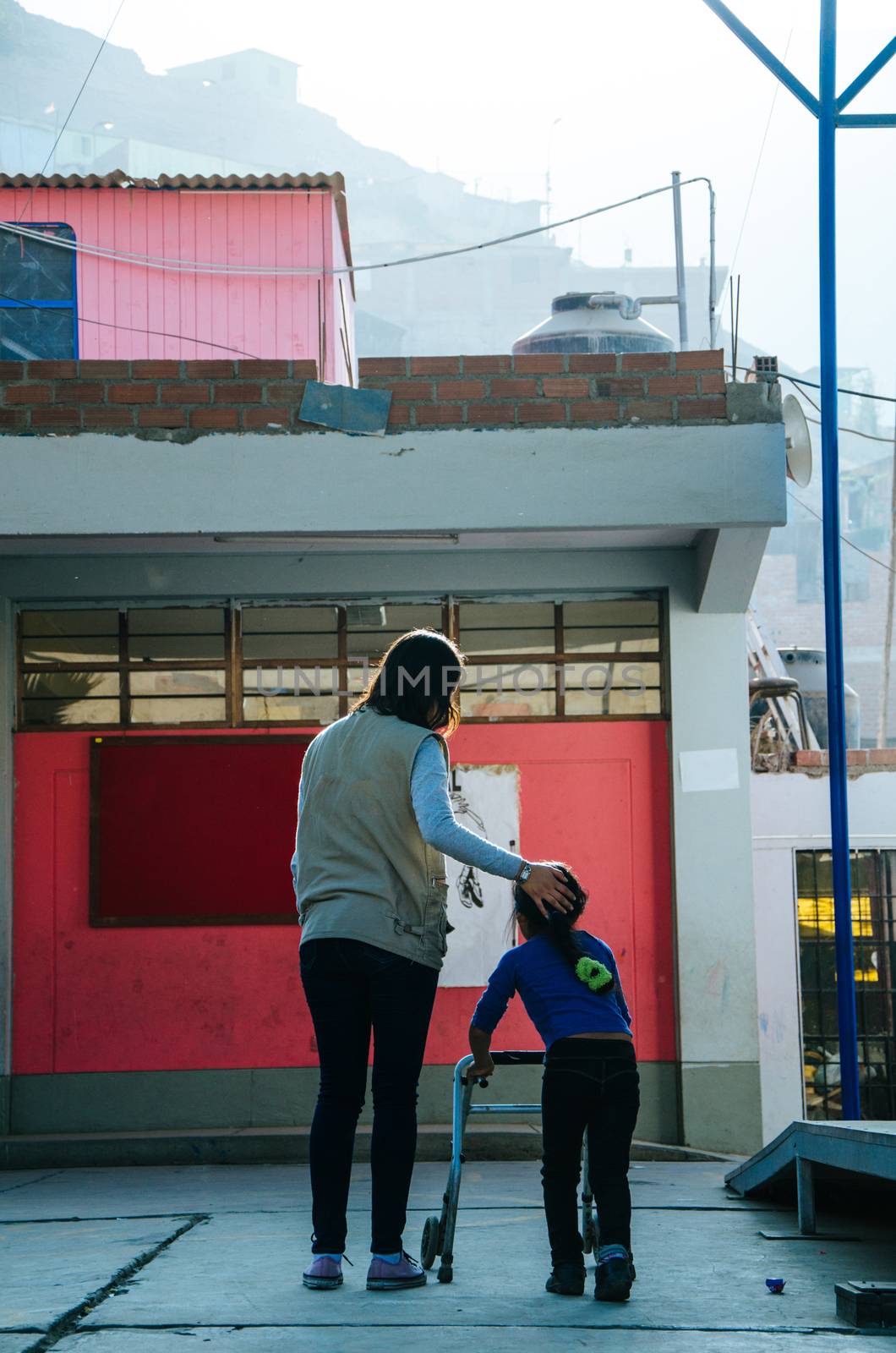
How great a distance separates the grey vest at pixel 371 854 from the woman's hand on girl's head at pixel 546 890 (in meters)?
0.27

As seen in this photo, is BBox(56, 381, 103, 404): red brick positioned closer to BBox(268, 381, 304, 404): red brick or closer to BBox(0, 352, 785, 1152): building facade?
BBox(0, 352, 785, 1152): building facade

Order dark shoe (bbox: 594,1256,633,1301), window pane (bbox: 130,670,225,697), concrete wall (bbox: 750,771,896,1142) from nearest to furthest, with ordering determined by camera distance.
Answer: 1. dark shoe (bbox: 594,1256,633,1301)
2. window pane (bbox: 130,670,225,697)
3. concrete wall (bbox: 750,771,896,1142)

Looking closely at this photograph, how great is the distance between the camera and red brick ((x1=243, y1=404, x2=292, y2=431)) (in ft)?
25.4

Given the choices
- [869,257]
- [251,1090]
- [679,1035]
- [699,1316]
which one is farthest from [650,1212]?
[869,257]

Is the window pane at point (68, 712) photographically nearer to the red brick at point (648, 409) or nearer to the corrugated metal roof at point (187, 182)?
the red brick at point (648, 409)

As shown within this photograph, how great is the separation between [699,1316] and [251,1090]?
4991 millimetres

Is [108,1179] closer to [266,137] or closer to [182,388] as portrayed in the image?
[182,388]

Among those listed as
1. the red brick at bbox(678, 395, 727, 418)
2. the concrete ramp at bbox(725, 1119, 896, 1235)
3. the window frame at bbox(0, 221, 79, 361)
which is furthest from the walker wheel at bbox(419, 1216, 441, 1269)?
the window frame at bbox(0, 221, 79, 361)

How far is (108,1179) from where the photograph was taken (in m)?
7.20

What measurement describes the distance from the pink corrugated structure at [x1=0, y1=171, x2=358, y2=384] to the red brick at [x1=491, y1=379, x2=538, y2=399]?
6010 mm

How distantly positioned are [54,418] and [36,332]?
265 inches

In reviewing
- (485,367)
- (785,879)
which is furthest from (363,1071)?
(785,879)

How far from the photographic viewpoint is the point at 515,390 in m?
7.85

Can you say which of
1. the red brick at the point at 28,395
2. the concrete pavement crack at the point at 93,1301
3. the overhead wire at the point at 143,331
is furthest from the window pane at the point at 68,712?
the overhead wire at the point at 143,331
